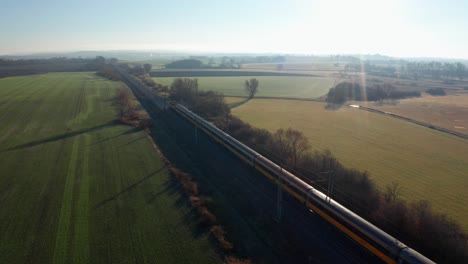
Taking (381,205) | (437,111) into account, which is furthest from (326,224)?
(437,111)

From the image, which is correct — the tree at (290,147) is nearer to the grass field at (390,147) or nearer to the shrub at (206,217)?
the grass field at (390,147)

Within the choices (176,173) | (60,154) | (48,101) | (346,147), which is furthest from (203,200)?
(48,101)

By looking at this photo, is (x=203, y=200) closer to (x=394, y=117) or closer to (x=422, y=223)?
(x=422, y=223)

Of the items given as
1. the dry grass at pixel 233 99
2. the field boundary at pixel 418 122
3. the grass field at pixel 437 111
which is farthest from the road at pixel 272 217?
the grass field at pixel 437 111

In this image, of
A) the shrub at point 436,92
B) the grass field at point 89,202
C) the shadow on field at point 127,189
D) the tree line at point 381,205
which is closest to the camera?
the tree line at point 381,205

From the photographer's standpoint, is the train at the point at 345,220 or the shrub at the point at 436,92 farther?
the shrub at the point at 436,92

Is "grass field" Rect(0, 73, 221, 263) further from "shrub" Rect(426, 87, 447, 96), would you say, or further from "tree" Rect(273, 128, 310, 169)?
"shrub" Rect(426, 87, 447, 96)
